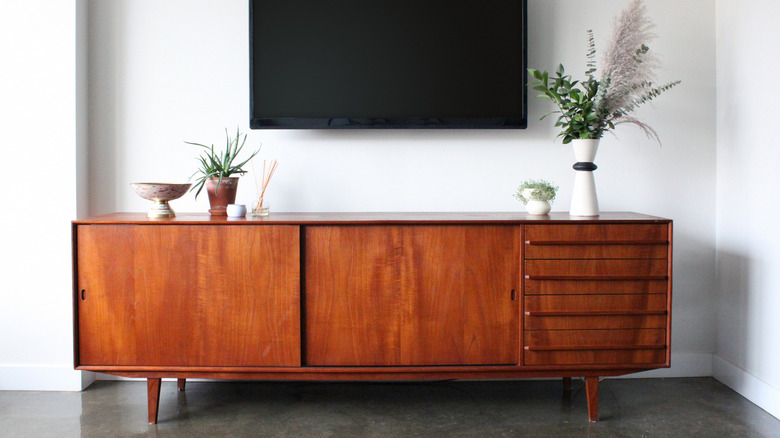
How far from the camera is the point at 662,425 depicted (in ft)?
7.24

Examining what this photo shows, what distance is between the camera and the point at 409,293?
7.18ft

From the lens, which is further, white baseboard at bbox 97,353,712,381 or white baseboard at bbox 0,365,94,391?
white baseboard at bbox 97,353,712,381

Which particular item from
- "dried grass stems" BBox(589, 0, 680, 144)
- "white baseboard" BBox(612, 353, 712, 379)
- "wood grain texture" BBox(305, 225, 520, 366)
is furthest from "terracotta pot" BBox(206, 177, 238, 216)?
"white baseboard" BBox(612, 353, 712, 379)

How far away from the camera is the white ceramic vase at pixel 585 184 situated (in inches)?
91.8

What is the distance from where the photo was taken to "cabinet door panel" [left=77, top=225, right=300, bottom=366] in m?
2.17

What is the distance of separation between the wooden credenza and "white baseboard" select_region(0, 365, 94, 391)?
52 centimetres

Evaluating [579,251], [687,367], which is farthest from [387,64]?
[687,367]

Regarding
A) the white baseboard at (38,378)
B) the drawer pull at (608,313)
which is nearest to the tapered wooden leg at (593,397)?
the drawer pull at (608,313)

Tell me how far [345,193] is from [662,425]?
5.40 ft

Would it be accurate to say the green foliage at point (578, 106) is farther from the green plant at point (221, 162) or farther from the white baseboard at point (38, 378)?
the white baseboard at point (38, 378)

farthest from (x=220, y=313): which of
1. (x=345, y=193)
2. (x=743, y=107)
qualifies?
(x=743, y=107)

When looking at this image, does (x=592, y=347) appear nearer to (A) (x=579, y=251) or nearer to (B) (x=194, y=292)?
(A) (x=579, y=251)

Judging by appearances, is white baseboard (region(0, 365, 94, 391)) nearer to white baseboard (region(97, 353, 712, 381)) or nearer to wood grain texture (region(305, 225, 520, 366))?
white baseboard (region(97, 353, 712, 381))

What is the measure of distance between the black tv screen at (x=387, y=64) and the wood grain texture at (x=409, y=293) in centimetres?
67
